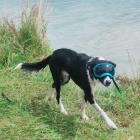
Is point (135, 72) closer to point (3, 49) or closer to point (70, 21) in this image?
point (3, 49)

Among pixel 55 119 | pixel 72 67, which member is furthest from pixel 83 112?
pixel 72 67

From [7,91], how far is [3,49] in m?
1.63

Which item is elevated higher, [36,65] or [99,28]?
[36,65]

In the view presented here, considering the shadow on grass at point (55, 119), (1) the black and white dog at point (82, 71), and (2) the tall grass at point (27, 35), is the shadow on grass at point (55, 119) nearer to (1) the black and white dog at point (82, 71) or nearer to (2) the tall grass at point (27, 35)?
(1) the black and white dog at point (82, 71)

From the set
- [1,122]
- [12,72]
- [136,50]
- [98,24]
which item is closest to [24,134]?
[1,122]

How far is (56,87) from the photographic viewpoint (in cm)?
637

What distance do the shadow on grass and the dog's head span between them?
0.75m

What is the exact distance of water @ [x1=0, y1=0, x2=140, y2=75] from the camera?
9547 millimetres

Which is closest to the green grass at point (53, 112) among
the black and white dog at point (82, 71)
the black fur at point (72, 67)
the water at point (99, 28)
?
the black and white dog at point (82, 71)

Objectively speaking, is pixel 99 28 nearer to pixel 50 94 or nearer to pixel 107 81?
pixel 50 94

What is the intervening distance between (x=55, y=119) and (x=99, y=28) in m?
5.46

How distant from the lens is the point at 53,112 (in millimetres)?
6285

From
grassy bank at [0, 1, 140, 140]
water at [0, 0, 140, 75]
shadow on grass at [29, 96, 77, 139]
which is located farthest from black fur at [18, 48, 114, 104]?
water at [0, 0, 140, 75]

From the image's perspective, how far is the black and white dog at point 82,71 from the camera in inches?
215
